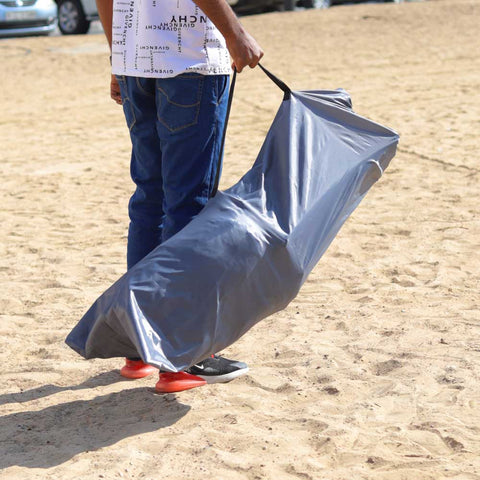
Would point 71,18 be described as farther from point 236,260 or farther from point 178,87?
point 236,260

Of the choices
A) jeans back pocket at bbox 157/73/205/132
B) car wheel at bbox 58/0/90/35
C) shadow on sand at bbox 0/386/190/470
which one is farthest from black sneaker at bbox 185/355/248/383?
car wheel at bbox 58/0/90/35

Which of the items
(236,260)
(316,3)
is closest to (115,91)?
(236,260)

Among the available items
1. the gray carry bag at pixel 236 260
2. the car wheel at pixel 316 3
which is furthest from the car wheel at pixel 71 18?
the gray carry bag at pixel 236 260

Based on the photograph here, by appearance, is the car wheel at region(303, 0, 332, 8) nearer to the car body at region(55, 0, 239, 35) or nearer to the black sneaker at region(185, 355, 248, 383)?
the car body at region(55, 0, 239, 35)

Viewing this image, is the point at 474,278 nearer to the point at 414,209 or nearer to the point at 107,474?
the point at 414,209

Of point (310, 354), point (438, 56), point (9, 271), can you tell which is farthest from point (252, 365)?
point (438, 56)

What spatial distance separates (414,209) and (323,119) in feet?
9.17

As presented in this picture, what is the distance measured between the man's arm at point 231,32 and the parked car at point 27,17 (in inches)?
516

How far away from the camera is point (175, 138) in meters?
3.22

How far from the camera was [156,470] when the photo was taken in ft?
9.46

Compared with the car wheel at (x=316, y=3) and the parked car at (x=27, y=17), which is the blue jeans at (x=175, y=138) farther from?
the car wheel at (x=316, y=3)

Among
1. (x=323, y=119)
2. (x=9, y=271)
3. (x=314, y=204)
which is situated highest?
(x=323, y=119)

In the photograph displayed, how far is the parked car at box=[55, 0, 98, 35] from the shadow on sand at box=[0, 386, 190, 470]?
1367cm

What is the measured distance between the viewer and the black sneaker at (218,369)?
11.3 ft
